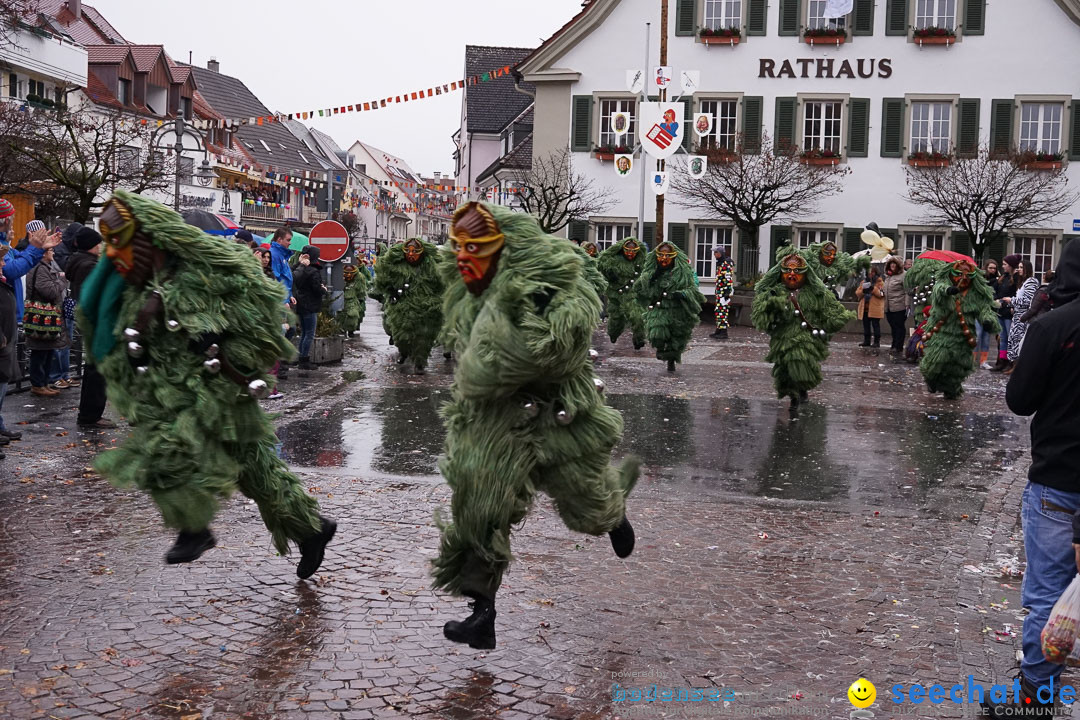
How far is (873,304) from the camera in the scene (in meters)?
22.3

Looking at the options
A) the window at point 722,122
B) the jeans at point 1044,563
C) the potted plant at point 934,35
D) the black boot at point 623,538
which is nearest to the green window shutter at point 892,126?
the potted plant at point 934,35

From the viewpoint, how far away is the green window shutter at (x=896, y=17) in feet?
100

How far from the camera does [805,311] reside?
495 inches

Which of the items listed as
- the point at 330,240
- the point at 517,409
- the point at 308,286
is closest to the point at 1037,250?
the point at 330,240

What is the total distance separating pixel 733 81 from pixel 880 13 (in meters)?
4.35

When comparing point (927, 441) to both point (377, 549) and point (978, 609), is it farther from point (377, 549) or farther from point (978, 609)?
point (377, 549)

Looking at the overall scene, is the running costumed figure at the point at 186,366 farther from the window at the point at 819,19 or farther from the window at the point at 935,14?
the window at the point at 935,14

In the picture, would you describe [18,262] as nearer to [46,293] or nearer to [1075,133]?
[46,293]

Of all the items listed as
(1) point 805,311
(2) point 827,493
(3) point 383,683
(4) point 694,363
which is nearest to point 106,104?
(4) point 694,363

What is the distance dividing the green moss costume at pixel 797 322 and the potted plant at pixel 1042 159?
19.4 m

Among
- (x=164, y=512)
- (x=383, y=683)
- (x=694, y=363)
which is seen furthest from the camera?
(x=694, y=363)

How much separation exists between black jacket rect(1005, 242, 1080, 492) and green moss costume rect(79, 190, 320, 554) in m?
3.31

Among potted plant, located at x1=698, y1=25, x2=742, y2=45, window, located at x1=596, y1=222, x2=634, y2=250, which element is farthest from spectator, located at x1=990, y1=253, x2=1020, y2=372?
window, located at x1=596, y1=222, x2=634, y2=250

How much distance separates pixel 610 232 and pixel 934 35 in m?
10.4
